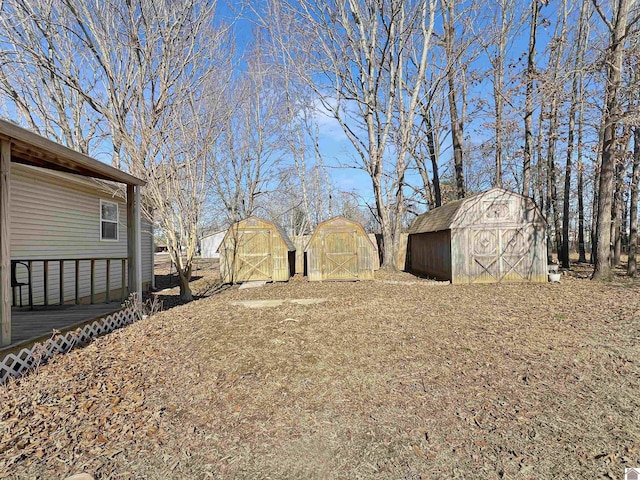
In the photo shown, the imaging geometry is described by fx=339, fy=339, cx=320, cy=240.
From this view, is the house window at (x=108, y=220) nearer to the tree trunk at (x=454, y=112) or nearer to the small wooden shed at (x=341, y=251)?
the small wooden shed at (x=341, y=251)

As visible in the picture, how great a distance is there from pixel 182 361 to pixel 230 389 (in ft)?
3.81

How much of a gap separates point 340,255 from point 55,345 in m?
10.1

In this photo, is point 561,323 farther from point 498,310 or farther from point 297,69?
point 297,69

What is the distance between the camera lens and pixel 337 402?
3826mm

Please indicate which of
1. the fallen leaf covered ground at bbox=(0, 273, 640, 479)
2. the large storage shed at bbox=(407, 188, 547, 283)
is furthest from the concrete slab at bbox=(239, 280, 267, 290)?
→ the large storage shed at bbox=(407, 188, 547, 283)

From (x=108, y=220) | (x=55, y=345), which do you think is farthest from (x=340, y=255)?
(x=55, y=345)

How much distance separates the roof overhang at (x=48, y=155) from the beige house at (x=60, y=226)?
12 millimetres

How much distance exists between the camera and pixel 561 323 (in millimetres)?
6508

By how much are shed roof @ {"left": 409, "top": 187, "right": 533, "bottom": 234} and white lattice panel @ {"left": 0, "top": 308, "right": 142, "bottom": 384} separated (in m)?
10.9

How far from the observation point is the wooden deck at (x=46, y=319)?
4734mm

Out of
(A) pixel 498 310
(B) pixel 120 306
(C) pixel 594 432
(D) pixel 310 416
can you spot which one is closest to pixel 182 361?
(D) pixel 310 416

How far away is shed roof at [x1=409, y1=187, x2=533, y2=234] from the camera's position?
41.3 feet

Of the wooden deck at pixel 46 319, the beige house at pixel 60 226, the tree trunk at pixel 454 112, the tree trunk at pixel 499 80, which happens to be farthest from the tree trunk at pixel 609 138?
the wooden deck at pixel 46 319

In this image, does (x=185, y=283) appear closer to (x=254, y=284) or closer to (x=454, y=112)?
(x=254, y=284)
